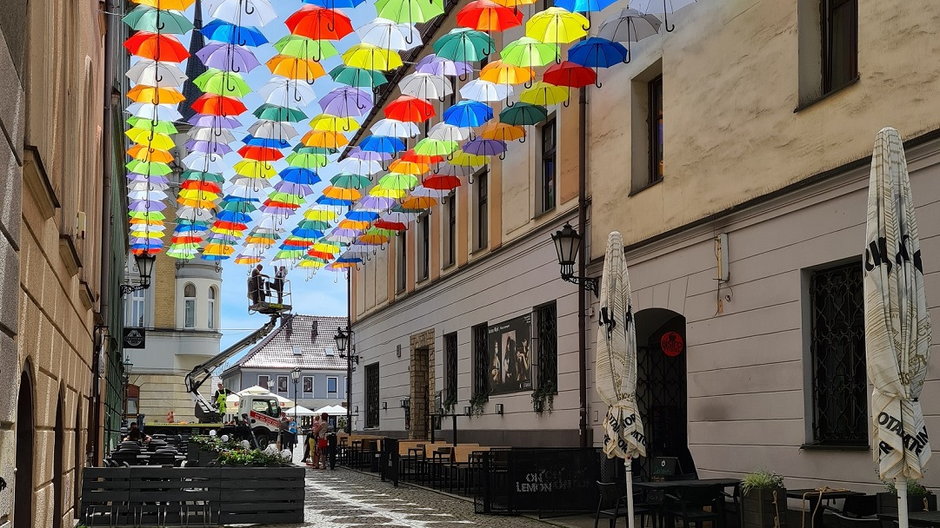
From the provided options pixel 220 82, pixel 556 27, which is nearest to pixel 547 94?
pixel 556 27

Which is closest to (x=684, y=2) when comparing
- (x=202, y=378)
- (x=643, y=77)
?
(x=643, y=77)

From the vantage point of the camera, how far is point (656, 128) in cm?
1636

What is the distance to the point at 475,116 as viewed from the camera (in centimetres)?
1797

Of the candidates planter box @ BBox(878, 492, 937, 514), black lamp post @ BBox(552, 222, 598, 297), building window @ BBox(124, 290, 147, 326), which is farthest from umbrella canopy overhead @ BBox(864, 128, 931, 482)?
building window @ BBox(124, 290, 147, 326)

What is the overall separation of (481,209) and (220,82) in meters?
9.06

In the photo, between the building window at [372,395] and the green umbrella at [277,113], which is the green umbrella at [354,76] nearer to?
the green umbrella at [277,113]

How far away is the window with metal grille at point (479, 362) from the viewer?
23.8 m

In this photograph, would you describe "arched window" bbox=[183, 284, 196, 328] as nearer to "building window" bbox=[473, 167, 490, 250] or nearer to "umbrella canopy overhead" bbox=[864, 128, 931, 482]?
"building window" bbox=[473, 167, 490, 250]

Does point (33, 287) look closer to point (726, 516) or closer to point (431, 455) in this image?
point (726, 516)

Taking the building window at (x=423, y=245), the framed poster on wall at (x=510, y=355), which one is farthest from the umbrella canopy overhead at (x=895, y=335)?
the building window at (x=423, y=245)

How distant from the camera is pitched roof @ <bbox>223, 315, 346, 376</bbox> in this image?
3258 inches

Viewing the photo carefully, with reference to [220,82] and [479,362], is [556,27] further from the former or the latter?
[479,362]

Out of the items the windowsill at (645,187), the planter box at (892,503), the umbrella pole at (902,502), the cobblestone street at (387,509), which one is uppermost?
the windowsill at (645,187)

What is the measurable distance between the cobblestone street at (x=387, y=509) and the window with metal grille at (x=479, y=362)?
263 centimetres
